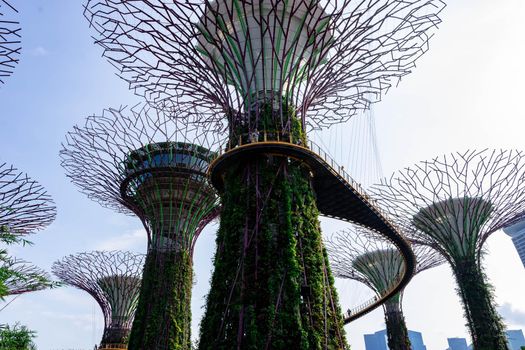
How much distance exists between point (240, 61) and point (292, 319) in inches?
443

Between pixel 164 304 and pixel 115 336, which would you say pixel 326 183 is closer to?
pixel 164 304

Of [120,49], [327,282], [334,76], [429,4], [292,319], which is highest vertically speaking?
[429,4]

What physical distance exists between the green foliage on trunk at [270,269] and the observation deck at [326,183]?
1.72ft

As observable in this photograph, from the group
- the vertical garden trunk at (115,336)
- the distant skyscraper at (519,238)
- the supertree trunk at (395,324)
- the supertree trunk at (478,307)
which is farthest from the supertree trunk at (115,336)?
the distant skyscraper at (519,238)

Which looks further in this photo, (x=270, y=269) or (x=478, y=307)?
(x=478, y=307)

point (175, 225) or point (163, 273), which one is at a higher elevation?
point (175, 225)

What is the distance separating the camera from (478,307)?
1000 inches

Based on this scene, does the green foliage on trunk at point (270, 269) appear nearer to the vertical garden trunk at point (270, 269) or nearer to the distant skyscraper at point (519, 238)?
the vertical garden trunk at point (270, 269)

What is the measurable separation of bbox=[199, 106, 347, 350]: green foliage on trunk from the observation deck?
20.6 inches

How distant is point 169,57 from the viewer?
1827 centimetres

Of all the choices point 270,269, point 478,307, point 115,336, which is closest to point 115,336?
point 115,336

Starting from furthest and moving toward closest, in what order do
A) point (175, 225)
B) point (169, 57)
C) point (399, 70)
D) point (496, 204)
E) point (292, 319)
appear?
point (175, 225) → point (496, 204) → point (399, 70) → point (169, 57) → point (292, 319)

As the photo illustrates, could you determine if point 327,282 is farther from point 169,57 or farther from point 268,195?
point 169,57

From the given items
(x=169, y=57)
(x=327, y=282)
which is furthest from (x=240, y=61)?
(x=327, y=282)
